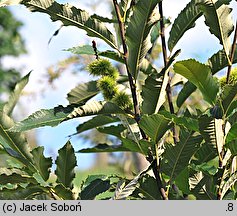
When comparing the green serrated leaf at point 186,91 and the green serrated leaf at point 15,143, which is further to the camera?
the green serrated leaf at point 186,91

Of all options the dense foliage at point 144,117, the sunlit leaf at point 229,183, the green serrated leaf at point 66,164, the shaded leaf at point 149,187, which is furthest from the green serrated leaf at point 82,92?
the sunlit leaf at point 229,183

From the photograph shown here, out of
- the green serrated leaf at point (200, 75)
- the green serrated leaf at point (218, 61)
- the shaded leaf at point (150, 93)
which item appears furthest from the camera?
the green serrated leaf at point (218, 61)

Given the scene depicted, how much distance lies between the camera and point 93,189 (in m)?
1.18

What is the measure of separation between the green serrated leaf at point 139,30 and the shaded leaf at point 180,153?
0.17 meters

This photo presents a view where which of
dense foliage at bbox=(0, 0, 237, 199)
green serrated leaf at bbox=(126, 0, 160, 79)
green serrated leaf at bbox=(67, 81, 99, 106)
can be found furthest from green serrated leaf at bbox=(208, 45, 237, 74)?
green serrated leaf at bbox=(67, 81, 99, 106)

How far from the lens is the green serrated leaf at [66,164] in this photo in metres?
1.16

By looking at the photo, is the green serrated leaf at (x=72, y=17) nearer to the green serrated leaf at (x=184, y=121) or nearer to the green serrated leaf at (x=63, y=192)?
the green serrated leaf at (x=184, y=121)

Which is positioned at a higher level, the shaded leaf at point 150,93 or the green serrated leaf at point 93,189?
the shaded leaf at point 150,93

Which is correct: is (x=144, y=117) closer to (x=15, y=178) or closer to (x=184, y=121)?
(x=184, y=121)

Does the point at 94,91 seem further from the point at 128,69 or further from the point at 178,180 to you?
the point at 178,180

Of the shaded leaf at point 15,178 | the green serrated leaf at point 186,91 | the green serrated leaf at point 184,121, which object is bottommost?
the shaded leaf at point 15,178

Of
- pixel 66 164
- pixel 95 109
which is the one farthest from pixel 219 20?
pixel 66 164
